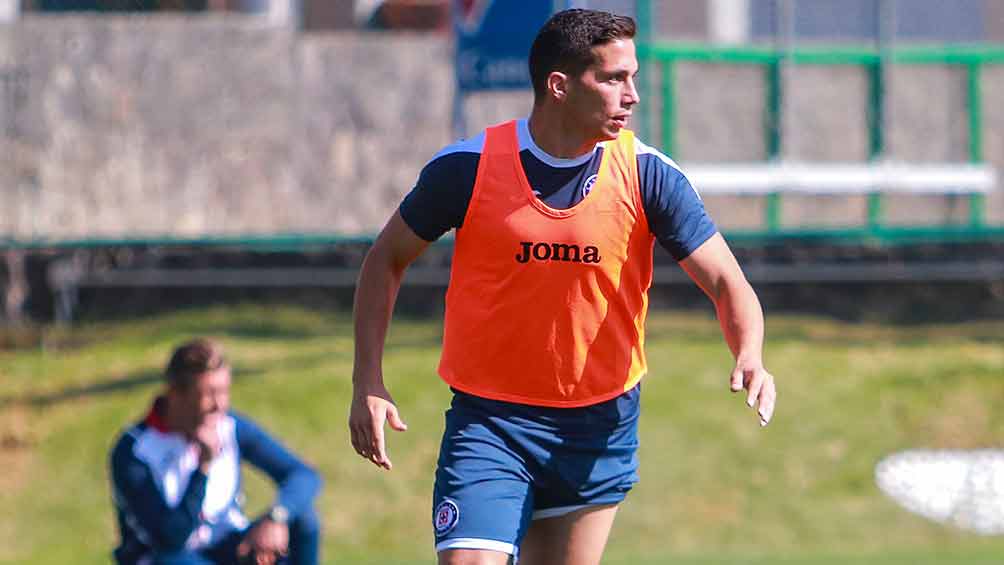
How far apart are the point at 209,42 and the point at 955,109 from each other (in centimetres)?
564

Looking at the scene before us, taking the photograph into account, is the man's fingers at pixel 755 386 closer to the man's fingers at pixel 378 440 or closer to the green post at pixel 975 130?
the man's fingers at pixel 378 440

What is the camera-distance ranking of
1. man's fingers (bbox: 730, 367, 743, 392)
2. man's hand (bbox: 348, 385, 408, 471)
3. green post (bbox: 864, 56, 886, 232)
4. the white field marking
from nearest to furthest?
1. man's fingers (bbox: 730, 367, 743, 392)
2. man's hand (bbox: 348, 385, 408, 471)
3. the white field marking
4. green post (bbox: 864, 56, 886, 232)

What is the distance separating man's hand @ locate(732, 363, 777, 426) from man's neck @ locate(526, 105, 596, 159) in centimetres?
74

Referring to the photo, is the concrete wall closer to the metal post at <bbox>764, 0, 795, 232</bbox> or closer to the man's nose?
the metal post at <bbox>764, 0, 795, 232</bbox>

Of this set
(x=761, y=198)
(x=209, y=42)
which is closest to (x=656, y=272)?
(x=761, y=198)

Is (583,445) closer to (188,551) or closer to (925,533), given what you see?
(188,551)

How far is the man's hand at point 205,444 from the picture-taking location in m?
6.23

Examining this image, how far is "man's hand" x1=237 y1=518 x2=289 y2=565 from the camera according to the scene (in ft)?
19.7

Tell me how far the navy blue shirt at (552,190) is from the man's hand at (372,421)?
0.48 m

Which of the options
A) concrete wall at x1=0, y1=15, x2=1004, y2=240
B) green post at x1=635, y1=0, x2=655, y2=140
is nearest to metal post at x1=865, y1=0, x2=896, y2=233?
concrete wall at x1=0, y1=15, x2=1004, y2=240

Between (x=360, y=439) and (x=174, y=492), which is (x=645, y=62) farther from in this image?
(x=360, y=439)

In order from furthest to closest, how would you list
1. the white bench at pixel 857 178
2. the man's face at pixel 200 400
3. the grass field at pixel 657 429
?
1. the white bench at pixel 857 178
2. the grass field at pixel 657 429
3. the man's face at pixel 200 400

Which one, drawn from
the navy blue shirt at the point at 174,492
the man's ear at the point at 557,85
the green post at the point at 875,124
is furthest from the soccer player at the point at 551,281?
the green post at the point at 875,124

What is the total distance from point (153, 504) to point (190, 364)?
1.72 ft
